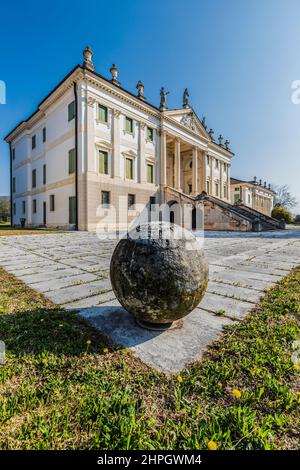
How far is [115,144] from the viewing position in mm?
20328

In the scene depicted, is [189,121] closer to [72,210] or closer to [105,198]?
[105,198]

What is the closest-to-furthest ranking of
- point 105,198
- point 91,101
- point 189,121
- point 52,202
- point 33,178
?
1. point 91,101
2. point 105,198
3. point 52,202
4. point 33,178
5. point 189,121

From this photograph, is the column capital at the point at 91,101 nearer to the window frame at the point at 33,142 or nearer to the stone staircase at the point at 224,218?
the stone staircase at the point at 224,218

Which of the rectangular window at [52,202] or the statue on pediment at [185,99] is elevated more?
the statue on pediment at [185,99]

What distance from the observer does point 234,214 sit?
21609 mm

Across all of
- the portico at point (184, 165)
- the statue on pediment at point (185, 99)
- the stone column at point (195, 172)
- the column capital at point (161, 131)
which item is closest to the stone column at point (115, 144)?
the column capital at point (161, 131)

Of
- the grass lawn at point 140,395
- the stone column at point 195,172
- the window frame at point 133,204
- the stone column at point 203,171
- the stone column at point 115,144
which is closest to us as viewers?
the grass lawn at point 140,395

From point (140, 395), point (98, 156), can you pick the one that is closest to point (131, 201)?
point (98, 156)

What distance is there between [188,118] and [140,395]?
32.1 meters

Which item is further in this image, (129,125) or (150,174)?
(150,174)

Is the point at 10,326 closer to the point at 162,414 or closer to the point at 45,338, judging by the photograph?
the point at 45,338

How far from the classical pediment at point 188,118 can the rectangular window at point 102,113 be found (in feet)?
27.1

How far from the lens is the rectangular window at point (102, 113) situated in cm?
1927

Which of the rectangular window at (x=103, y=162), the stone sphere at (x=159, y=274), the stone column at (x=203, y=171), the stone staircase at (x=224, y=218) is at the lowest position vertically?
the stone sphere at (x=159, y=274)
